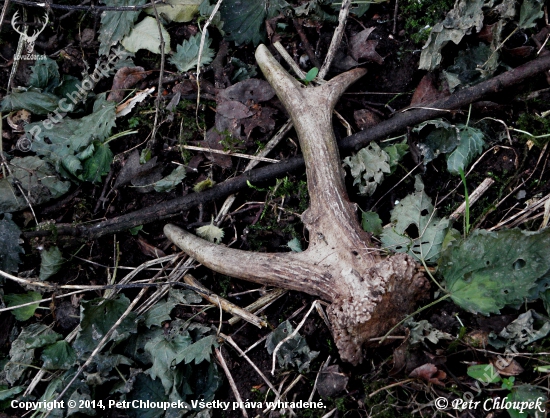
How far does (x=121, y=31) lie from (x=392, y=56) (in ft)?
6.59

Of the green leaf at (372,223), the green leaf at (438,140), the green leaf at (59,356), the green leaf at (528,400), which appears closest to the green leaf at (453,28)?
the green leaf at (438,140)

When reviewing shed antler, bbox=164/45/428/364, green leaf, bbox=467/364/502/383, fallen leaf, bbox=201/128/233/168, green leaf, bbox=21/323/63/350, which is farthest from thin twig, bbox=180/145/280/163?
green leaf, bbox=467/364/502/383

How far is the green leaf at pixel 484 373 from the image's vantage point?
2354 mm

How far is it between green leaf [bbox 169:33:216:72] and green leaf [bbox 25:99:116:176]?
1.84ft

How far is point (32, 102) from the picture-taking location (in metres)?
3.62

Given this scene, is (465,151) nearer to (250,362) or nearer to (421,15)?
(421,15)

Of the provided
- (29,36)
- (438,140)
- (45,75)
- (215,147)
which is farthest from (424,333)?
(29,36)

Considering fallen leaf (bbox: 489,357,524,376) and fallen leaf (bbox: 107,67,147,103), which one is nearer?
fallen leaf (bbox: 489,357,524,376)

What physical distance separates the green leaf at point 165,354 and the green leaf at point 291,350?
1.67 ft

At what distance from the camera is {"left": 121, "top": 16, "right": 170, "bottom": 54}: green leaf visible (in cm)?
364

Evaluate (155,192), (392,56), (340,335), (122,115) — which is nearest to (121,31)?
(122,115)

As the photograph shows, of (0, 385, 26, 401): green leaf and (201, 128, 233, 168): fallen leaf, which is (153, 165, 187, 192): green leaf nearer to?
(201, 128, 233, 168): fallen leaf

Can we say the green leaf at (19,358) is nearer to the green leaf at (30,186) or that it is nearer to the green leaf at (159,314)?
the green leaf at (159,314)

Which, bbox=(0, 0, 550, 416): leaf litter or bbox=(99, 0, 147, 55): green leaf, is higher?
bbox=(99, 0, 147, 55): green leaf
